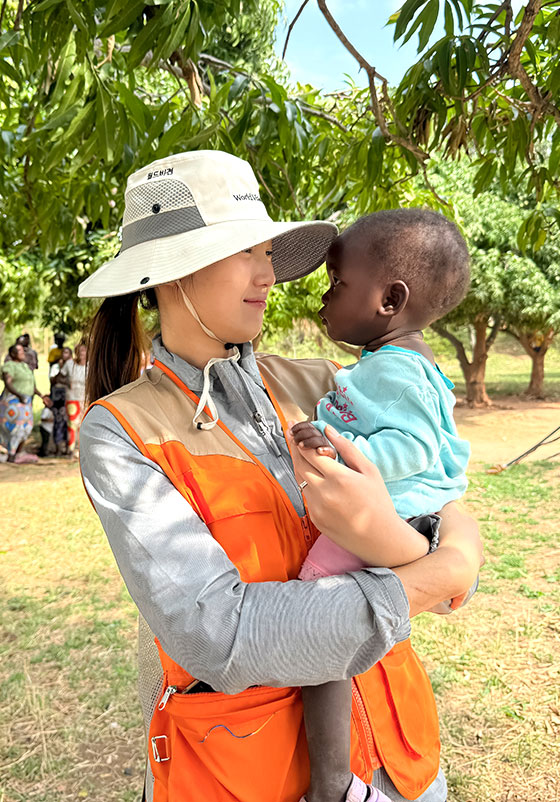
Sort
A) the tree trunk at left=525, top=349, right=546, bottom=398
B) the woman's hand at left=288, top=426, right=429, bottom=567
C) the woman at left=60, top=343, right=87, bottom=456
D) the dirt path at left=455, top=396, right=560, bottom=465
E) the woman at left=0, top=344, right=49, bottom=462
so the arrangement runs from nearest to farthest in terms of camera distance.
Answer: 1. the woman's hand at left=288, top=426, right=429, bottom=567
2. the woman at left=0, top=344, right=49, bottom=462
3. the woman at left=60, top=343, right=87, bottom=456
4. the dirt path at left=455, top=396, right=560, bottom=465
5. the tree trunk at left=525, top=349, right=546, bottom=398

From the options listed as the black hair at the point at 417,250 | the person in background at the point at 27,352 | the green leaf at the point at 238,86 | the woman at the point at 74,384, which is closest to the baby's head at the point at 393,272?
the black hair at the point at 417,250

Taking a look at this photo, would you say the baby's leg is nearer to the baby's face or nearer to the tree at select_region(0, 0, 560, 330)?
the baby's face

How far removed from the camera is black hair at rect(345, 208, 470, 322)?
164 centimetres

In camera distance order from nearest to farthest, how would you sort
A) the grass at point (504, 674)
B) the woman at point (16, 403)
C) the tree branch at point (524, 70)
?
the tree branch at point (524, 70) → the grass at point (504, 674) → the woman at point (16, 403)

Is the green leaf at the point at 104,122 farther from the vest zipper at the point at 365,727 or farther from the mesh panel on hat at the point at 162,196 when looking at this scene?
the vest zipper at the point at 365,727

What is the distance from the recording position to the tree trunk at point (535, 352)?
59.7 ft

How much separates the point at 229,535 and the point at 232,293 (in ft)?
1.60

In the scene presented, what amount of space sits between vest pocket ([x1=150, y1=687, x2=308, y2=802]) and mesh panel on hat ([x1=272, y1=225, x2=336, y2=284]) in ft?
3.21

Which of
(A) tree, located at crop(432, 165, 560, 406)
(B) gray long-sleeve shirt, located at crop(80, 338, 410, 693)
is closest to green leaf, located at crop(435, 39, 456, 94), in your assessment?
(B) gray long-sleeve shirt, located at crop(80, 338, 410, 693)

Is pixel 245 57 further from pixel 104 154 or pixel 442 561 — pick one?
pixel 442 561

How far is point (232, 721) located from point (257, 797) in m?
0.15

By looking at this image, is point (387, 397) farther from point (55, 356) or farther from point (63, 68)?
point (55, 356)

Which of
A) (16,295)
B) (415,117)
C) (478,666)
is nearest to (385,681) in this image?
(415,117)

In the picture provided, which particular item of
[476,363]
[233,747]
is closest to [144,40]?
[233,747]
